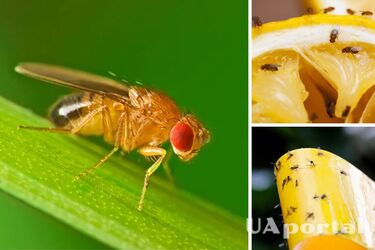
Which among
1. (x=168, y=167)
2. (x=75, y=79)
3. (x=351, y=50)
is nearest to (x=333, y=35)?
(x=351, y=50)

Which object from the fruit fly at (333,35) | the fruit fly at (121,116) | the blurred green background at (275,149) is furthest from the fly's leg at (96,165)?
the fruit fly at (333,35)

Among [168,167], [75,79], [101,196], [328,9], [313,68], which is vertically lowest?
[101,196]

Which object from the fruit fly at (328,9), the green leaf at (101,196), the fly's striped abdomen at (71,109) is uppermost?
the fruit fly at (328,9)

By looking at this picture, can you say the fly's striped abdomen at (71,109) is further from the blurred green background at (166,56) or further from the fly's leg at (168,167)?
the fly's leg at (168,167)

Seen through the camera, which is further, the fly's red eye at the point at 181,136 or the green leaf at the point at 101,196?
the fly's red eye at the point at 181,136

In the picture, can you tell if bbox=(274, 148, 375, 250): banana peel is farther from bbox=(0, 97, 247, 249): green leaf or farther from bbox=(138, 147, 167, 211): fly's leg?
bbox=(138, 147, 167, 211): fly's leg

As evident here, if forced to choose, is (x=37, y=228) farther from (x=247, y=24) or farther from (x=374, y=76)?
(x=374, y=76)

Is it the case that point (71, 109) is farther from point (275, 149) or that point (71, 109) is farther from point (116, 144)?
point (275, 149)
